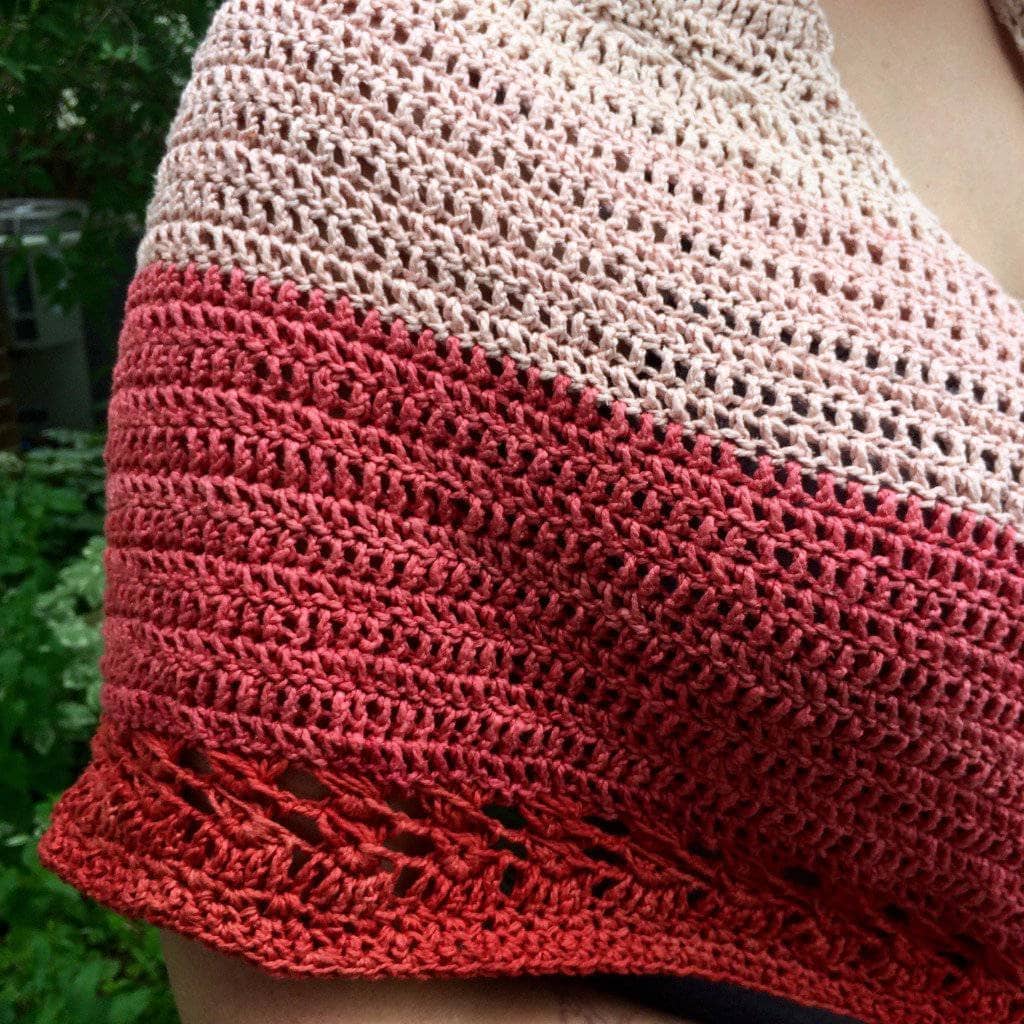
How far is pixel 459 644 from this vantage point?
1.92 feet

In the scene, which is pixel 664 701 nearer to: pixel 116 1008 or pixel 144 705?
pixel 144 705

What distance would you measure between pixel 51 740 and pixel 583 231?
1.50m

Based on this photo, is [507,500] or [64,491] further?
[64,491]

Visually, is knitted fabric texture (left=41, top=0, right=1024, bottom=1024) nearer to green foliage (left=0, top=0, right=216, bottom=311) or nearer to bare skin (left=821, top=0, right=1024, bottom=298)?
bare skin (left=821, top=0, right=1024, bottom=298)

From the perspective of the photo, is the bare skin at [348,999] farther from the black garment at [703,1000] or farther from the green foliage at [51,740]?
the green foliage at [51,740]

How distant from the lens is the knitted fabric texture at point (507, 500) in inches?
22.2

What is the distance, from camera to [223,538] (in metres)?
0.57

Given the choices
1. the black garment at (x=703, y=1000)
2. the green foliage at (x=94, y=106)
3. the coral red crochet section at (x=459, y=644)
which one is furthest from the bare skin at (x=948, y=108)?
the green foliage at (x=94, y=106)

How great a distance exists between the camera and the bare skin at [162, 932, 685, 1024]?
584 millimetres

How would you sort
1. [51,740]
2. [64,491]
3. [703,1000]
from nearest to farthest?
[703,1000] → [51,740] → [64,491]

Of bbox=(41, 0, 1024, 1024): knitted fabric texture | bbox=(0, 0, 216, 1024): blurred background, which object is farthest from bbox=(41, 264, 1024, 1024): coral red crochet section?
bbox=(0, 0, 216, 1024): blurred background

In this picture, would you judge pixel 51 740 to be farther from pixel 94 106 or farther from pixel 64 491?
pixel 94 106

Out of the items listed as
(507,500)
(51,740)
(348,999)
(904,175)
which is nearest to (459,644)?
(507,500)

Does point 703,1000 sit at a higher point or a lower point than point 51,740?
higher
